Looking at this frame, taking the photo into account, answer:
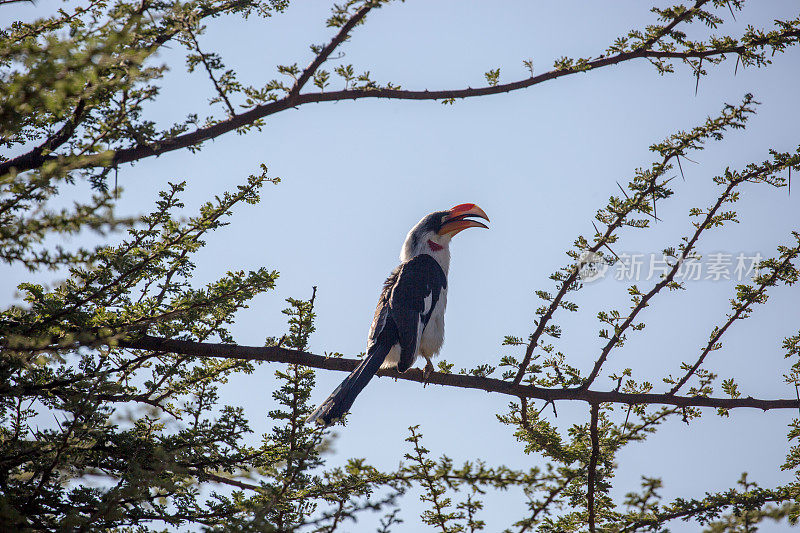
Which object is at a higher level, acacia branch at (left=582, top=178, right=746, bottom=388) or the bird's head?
the bird's head

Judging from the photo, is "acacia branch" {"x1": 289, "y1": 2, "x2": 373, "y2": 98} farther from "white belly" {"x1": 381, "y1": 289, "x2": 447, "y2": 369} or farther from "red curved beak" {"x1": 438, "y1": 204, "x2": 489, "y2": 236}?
"red curved beak" {"x1": 438, "y1": 204, "x2": 489, "y2": 236}

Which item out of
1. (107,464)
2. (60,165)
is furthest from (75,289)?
(60,165)

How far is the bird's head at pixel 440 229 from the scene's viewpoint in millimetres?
7820

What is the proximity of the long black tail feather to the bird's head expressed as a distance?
225 cm

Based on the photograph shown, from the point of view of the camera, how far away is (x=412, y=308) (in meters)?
6.62

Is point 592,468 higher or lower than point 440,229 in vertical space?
lower

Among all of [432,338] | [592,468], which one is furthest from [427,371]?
[592,468]

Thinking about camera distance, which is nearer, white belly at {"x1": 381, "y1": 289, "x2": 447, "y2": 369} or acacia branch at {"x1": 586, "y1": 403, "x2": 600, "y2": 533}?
acacia branch at {"x1": 586, "y1": 403, "x2": 600, "y2": 533}

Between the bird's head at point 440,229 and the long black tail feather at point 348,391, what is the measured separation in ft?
7.39

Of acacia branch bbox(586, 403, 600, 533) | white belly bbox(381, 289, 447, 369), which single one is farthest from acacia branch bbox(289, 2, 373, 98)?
white belly bbox(381, 289, 447, 369)

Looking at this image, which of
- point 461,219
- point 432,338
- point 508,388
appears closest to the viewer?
point 508,388

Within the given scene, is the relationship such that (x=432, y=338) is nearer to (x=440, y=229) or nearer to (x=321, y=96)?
(x=440, y=229)

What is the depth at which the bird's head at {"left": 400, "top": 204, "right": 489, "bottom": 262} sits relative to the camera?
7820mm

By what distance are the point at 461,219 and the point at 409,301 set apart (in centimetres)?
158
